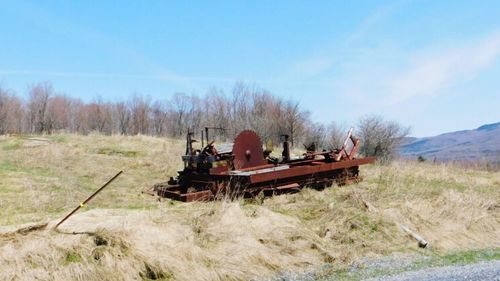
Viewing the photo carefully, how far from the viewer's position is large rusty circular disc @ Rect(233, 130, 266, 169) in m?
11.7

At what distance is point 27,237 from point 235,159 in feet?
18.7

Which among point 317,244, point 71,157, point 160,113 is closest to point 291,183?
point 317,244

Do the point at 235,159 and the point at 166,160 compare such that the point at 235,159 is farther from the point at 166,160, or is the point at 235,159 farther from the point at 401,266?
the point at 166,160

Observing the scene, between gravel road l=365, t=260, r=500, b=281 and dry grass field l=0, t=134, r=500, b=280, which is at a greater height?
dry grass field l=0, t=134, r=500, b=280

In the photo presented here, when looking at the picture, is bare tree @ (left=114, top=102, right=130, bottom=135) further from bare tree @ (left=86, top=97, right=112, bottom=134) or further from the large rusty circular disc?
the large rusty circular disc

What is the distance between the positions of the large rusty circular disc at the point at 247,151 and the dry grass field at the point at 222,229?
1.53 meters

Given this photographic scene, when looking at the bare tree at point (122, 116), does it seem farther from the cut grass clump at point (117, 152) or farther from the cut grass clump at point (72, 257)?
the cut grass clump at point (72, 257)

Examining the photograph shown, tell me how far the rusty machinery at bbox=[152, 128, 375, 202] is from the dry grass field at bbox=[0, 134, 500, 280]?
1.31ft

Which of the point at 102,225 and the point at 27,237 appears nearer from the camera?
the point at 27,237

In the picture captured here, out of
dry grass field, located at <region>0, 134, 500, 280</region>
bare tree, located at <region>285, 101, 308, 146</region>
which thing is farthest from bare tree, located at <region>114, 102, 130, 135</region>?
dry grass field, located at <region>0, 134, 500, 280</region>

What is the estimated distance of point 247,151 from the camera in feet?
39.1

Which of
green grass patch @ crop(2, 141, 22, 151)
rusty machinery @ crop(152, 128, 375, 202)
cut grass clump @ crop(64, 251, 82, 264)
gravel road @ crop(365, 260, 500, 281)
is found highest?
green grass patch @ crop(2, 141, 22, 151)

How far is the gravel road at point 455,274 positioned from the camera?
699 centimetres

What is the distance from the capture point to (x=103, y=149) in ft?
74.4
